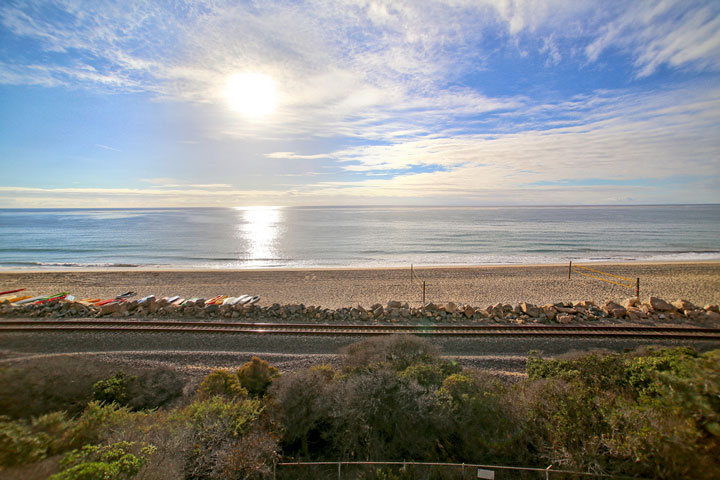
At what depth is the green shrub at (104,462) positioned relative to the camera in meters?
3.32

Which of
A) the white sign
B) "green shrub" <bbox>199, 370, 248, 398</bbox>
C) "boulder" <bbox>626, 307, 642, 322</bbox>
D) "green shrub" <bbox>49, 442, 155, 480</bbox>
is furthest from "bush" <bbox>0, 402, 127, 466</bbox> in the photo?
"boulder" <bbox>626, 307, 642, 322</bbox>

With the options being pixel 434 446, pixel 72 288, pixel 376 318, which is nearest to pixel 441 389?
pixel 434 446

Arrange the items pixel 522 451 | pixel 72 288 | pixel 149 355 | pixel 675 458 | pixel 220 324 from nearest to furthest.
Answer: pixel 675 458 → pixel 522 451 → pixel 149 355 → pixel 220 324 → pixel 72 288

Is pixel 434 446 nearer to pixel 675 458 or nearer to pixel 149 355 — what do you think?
pixel 675 458

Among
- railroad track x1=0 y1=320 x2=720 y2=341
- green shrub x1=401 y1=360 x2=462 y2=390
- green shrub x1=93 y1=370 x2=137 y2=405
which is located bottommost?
railroad track x1=0 y1=320 x2=720 y2=341

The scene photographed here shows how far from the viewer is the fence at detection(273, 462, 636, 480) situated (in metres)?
4.06

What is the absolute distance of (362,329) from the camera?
1205 cm

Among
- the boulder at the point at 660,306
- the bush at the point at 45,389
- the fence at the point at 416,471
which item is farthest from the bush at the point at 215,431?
the boulder at the point at 660,306

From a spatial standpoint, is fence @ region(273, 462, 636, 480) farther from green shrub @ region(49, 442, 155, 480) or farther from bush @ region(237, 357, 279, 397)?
bush @ region(237, 357, 279, 397)

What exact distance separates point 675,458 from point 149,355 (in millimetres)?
12018

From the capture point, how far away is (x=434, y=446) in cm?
473

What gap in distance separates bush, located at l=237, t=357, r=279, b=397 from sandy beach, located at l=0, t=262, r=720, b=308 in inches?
374

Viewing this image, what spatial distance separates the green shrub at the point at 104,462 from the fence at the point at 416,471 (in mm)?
1628

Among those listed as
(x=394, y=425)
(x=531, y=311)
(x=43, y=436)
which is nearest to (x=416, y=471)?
(x=394, y=425)
